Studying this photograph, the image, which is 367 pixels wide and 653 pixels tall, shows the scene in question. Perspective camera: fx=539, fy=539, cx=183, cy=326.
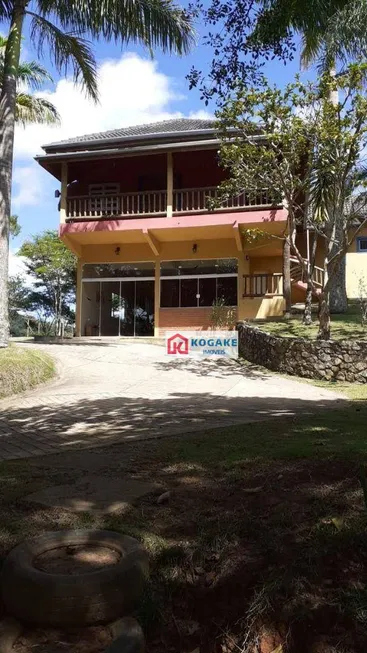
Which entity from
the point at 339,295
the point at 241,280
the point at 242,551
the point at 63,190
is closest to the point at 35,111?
the point at 63,190

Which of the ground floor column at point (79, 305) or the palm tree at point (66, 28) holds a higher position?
the palm tree at point (66, 28)

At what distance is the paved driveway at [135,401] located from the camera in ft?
21.0

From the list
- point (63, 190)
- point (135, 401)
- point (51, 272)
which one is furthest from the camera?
point (51, 272)

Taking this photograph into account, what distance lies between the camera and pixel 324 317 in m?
12.7

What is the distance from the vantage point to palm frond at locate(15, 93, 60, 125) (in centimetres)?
2048

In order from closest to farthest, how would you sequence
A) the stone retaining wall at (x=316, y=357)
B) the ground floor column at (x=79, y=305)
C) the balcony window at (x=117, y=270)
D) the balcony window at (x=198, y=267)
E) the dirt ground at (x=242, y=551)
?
the dirt ground at (x=242, y=551)
the stone retaining wall at (x=316, y=357)
the balcony window at (x=198, y=267)
the balcony window at (x=117, y=270)
the ground floor column at (x=79, y=305)

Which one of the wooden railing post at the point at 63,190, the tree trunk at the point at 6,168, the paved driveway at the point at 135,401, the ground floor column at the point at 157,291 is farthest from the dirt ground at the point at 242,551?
the wooden railing post at the point at 63,190

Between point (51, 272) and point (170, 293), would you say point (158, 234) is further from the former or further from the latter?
point (51, 272)

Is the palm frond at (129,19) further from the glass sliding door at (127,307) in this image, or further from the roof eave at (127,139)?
the glass sliding door at (127,307)

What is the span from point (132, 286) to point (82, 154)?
17.8ft

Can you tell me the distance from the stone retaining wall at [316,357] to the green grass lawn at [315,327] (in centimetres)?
44

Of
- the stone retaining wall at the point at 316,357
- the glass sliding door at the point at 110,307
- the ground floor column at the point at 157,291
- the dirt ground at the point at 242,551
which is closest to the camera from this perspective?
the dirt ground at the point at 242,551

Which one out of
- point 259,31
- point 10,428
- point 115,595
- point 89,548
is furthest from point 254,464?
point 259,31

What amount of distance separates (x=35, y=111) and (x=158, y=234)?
6685 millimetres
